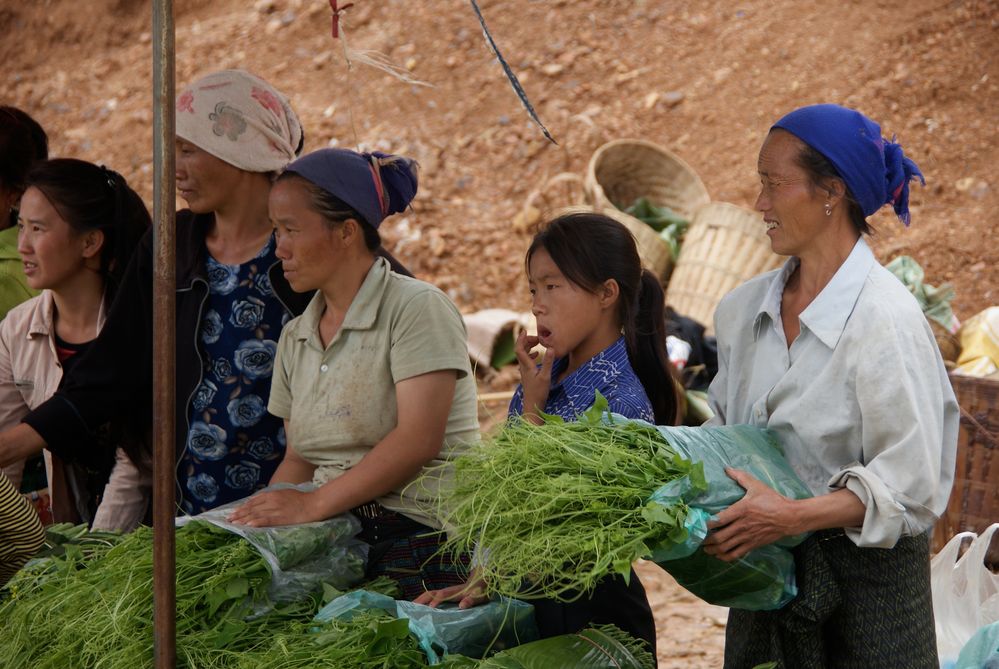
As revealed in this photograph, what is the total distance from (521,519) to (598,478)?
0.16 m

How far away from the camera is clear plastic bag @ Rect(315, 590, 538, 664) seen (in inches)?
95.7

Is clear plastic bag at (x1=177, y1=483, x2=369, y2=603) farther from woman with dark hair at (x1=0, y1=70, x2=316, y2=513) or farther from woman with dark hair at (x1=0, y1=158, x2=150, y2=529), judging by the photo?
woman with dark hair at (x1=0, y1=158, x2=150, y2=529)

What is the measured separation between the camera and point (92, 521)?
3.69 meters

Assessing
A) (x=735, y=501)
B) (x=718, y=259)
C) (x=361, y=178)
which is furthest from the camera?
(x=718, y=259)

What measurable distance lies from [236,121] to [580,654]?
183 centimetres

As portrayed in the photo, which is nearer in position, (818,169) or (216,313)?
(818,169)

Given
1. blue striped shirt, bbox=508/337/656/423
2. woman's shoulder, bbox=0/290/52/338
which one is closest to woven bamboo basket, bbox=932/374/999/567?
blue striped shirt, bbox=508/337/656/423

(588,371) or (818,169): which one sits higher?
(818,169)

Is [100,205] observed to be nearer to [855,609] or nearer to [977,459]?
[855,609]

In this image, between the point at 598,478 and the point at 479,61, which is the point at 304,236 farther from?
the point at 479,61

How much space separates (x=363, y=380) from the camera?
2.87 metres

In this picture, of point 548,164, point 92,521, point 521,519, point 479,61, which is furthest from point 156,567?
point 479,61

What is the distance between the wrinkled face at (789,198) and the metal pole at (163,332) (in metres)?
1.19

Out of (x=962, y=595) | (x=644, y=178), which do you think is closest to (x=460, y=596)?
(x=962, y=595)
